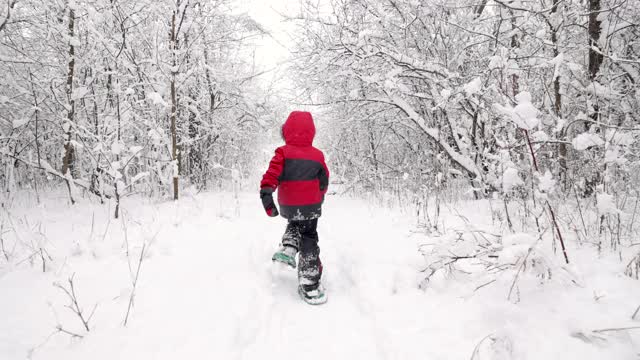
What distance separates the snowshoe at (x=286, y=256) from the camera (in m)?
3.18

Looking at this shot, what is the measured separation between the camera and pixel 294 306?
2.70 m

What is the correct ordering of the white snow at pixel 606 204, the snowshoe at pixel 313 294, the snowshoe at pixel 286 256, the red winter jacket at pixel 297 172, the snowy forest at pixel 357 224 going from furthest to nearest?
the snowshoe at pixel 286 256
the red winter jacket at pixel 297 172
the snowshoe at pixel 313 294
the white snow at pixel 606 204
the snowy forest at pixel 357 224

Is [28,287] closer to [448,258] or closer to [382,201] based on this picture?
[448,258]

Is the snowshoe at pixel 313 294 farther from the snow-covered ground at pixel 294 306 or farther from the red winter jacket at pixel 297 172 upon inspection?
the red winter jacket at pixel 297 172

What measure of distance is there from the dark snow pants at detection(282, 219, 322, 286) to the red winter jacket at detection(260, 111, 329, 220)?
131 millimetres

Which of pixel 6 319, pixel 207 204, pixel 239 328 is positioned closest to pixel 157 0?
pixel 207 204

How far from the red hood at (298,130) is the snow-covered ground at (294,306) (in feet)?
4.27

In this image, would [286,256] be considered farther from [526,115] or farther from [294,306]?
[526,115]

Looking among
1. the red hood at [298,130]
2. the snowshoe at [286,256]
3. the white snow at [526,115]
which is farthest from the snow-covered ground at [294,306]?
the red hood at [298,130]

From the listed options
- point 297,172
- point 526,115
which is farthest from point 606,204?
point 297,172

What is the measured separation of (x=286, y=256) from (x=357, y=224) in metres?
1.93

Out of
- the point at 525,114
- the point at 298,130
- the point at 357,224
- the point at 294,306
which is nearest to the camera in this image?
the point at 525,114

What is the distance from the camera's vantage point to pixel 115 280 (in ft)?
8.82

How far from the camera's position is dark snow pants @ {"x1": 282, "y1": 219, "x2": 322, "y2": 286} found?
2.85 metres
